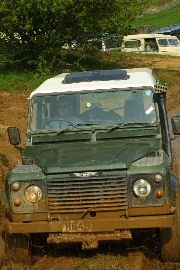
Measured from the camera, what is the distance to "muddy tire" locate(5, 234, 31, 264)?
583 centimetres

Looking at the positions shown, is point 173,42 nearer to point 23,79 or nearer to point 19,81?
point 23,79

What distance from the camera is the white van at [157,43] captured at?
30.8m

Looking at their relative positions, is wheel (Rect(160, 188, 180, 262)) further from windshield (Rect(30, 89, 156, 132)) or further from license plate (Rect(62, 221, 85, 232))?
windshield (Rect(30, 89, 156, 132))

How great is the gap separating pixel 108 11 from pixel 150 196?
17753 mm

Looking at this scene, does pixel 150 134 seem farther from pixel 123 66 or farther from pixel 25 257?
pixel 123 66

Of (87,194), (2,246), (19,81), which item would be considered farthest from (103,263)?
(19,81)

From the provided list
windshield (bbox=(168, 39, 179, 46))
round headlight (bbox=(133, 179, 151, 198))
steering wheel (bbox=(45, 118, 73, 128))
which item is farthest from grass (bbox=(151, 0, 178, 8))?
round headlight (bbox=(133, 179, 151, 198))

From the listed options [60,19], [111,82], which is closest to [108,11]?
[60,19]

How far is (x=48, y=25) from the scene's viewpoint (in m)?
21.8

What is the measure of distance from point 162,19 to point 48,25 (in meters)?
35.9

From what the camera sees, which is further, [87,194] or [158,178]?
[87,194]

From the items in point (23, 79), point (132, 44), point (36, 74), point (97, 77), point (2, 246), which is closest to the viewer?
point (2, 246)

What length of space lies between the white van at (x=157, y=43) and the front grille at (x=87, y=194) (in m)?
25.7

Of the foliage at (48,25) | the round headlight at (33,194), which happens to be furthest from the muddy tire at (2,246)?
the foliage at (48,25)
